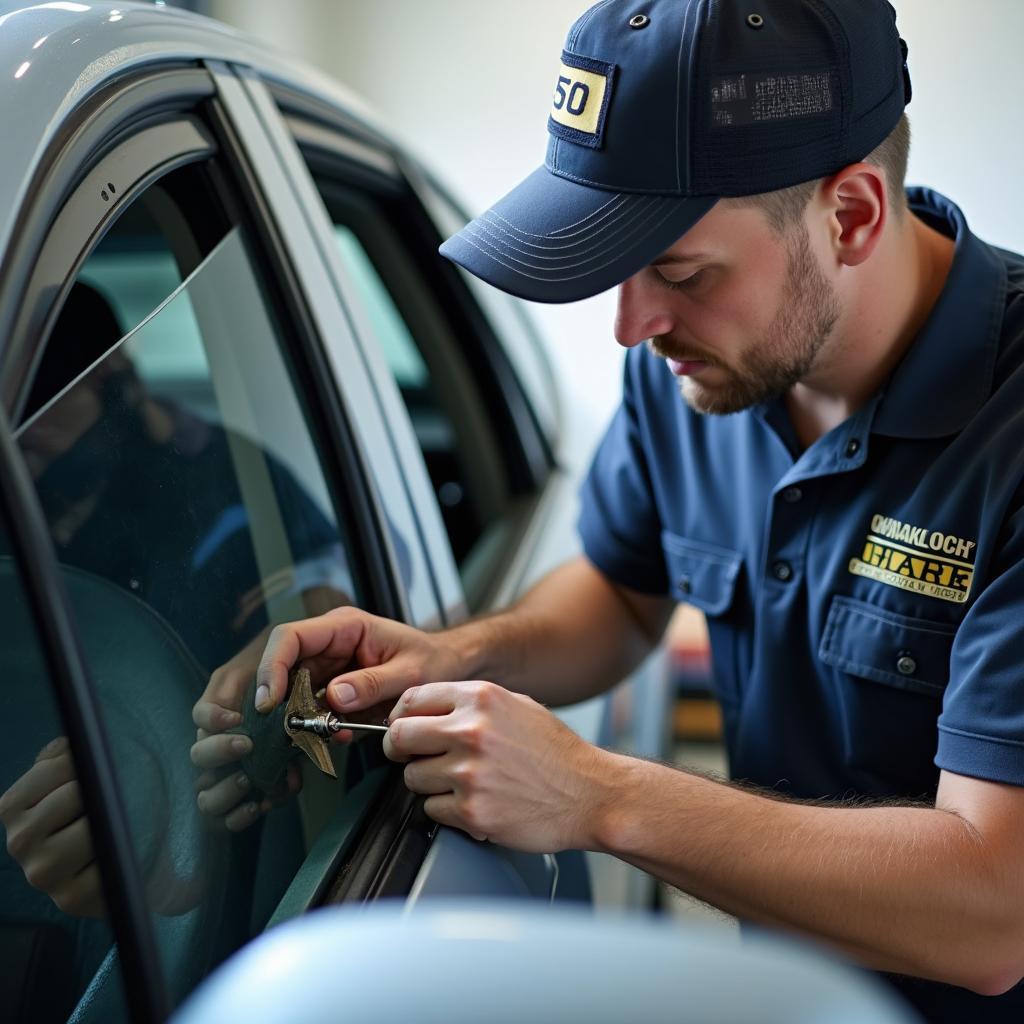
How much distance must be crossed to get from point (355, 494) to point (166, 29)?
20.1 inches

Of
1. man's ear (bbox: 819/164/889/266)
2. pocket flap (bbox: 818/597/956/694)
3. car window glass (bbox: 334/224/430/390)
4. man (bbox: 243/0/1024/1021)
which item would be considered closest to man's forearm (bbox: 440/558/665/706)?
man (bbox: 243/0/1024/1021)

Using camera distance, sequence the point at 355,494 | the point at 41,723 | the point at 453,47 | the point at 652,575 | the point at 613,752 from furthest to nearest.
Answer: the point at 453,47 → the point at 652,575 → the point at 355,494 → the point at 613,752 → the point at 41,723

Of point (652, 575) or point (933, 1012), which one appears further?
point (652, 575)

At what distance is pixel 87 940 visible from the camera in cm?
88

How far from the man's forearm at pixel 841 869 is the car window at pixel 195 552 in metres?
0.30

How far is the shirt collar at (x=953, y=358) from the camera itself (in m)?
1.33

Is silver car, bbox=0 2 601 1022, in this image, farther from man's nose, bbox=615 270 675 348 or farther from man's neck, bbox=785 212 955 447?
man's neck, bbox=785 212 955 447

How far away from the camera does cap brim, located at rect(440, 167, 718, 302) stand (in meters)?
1.24

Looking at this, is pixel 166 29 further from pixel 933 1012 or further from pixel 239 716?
pixel 933 1012

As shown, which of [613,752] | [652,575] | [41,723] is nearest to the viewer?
[41,723]

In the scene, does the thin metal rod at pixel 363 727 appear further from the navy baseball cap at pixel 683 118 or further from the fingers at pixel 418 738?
the navy baseball cap at pixel 683 118

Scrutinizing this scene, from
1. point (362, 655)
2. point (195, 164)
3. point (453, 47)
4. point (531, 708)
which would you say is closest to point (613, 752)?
point (531, 708)

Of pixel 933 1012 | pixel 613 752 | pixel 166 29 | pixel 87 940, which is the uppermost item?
pixel 166 29

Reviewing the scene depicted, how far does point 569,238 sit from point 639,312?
12 centimetres
